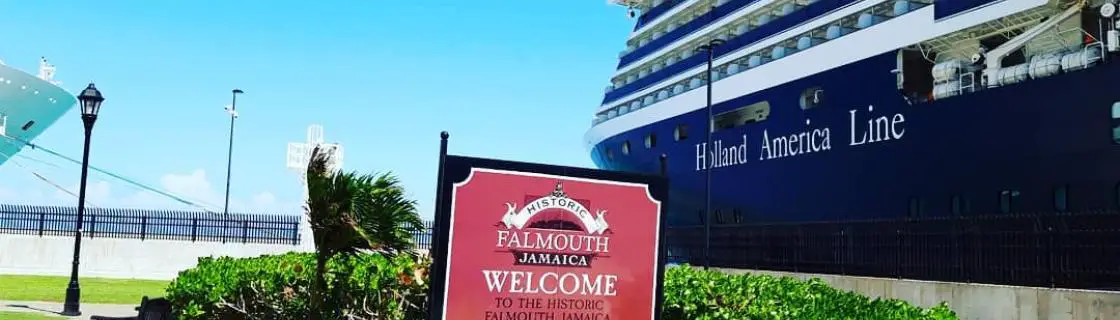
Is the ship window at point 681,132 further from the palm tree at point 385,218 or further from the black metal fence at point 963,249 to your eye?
the palm tree at point 385,218

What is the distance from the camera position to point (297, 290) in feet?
28.6

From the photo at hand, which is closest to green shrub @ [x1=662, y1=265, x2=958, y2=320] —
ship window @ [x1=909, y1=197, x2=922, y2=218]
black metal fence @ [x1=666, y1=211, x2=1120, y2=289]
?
black metal fence @ [x1=666, y1=211, x2=1120, y2=289]

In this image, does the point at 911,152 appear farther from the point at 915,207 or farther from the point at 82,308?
the point at 82,308

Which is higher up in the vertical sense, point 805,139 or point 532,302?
point 805,139

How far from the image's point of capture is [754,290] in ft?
24.8

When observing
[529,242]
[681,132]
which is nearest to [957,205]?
[681,132]

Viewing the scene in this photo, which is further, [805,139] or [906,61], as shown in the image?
[805,139]

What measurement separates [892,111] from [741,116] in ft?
24.1

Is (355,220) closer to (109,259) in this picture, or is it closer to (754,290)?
(754,290)

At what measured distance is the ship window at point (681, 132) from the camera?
1203 inches

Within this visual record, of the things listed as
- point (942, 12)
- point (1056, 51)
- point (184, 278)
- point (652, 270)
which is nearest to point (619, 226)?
point (652, 270)

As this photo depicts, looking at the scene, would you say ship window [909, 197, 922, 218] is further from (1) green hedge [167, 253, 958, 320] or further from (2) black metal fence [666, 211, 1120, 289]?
(1) green hedge [167, 253, 958, 320]

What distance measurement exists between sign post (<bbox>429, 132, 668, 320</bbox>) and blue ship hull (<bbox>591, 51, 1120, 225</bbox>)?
1350 cm

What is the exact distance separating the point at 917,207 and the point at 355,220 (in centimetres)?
1623
